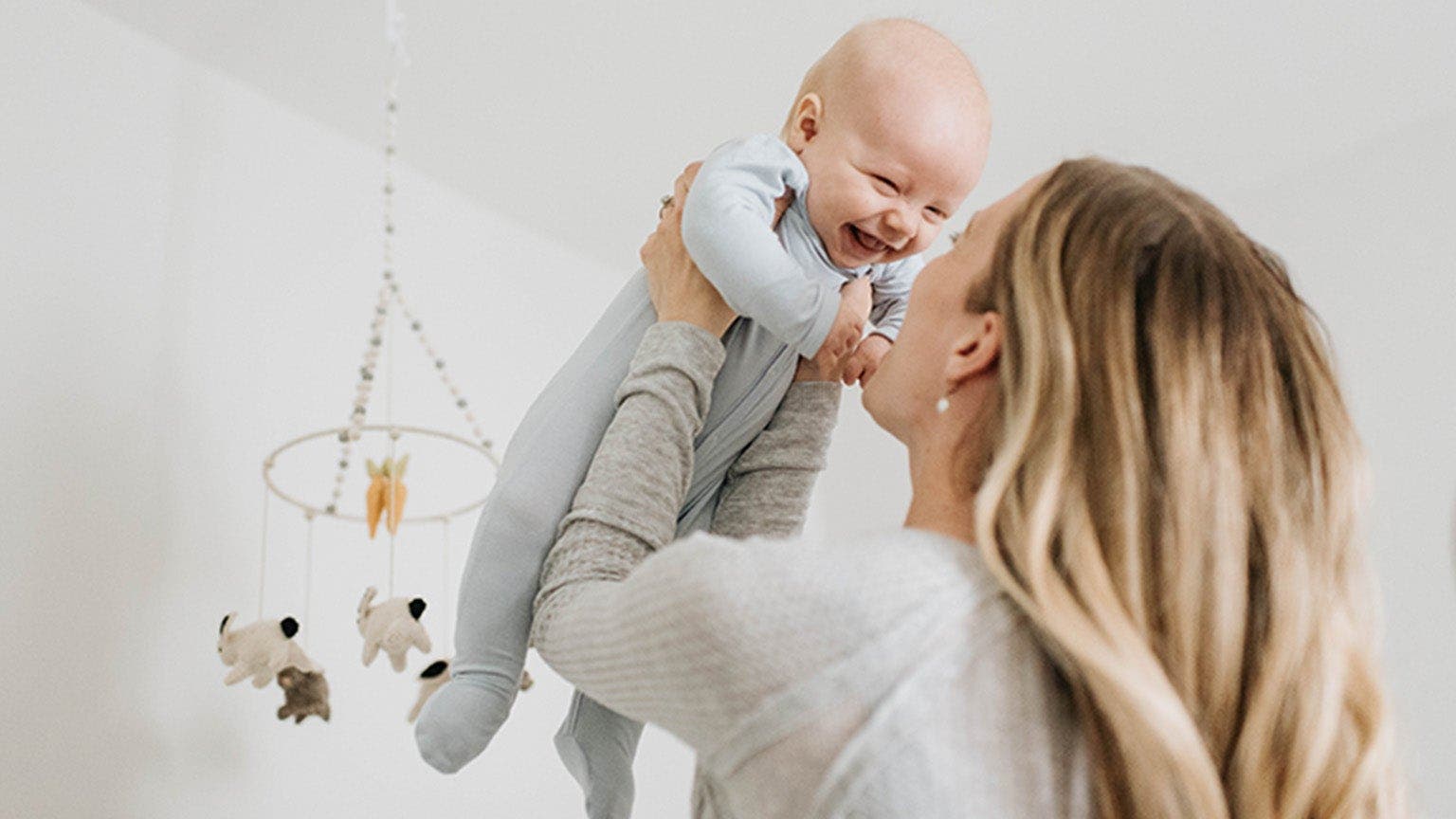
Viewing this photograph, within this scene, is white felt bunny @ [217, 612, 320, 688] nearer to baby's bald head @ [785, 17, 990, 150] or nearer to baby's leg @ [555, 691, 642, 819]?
baby's leg @ [555, 691, 642, 819]

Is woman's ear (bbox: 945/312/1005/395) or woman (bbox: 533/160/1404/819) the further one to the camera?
woman's ear (bbox: 945/312/1005/395)

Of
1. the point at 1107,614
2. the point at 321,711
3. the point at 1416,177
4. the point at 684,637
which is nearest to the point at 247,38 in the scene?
the point at 321,711

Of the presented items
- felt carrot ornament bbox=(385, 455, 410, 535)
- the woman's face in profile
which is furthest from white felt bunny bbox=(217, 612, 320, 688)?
the woman's face in profile

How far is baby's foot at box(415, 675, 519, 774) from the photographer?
3.42 feet

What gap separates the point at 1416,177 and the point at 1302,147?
8.4 inches

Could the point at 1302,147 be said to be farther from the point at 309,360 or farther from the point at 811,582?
the point at 811,582

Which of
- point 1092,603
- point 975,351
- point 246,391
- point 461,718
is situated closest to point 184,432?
point 246,391

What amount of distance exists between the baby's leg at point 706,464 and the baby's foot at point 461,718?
79mm

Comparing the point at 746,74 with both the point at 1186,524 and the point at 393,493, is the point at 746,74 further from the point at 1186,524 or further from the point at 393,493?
the point at 1186,524

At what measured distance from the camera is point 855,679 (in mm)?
722

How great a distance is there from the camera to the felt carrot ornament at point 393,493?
188 cm

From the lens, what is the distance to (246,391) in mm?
2209

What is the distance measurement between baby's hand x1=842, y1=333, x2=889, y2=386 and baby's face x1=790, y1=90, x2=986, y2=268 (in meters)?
0.08

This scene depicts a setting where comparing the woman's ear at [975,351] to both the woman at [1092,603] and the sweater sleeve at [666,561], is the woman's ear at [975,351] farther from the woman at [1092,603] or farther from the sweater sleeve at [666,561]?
the sweater sleeve at [666,561]
